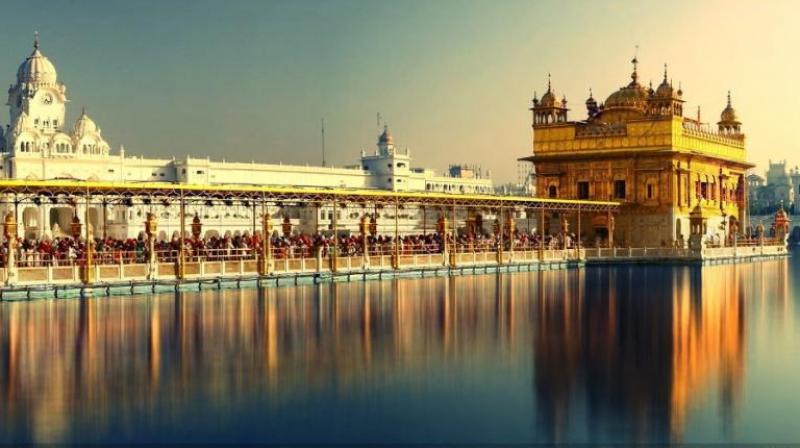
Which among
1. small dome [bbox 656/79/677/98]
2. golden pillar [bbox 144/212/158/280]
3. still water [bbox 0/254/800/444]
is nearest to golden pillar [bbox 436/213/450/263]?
golden pillar [bbox 144/212/158/280]

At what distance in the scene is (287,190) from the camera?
4053 centimetres

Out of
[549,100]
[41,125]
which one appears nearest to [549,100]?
[549,100]

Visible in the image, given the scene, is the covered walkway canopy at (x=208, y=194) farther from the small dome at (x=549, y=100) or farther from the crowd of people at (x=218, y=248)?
the small dome at (x=549, y=100)

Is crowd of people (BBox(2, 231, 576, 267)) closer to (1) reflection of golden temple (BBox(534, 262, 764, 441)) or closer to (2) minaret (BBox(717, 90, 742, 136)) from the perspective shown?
(1) reflection of golden temple (BBox(534, 262, 764, 441))

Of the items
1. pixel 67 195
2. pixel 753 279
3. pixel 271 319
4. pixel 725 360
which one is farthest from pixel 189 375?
pixel 753 279

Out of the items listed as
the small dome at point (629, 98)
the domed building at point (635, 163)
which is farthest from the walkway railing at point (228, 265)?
the small dome at point (629, 98)

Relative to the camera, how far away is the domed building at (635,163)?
213 ft

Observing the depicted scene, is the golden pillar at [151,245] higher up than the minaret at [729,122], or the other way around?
the minaret at [729,122]

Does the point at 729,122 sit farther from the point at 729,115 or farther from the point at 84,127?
the point at 84,127

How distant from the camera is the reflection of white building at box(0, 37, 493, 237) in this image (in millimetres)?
102312

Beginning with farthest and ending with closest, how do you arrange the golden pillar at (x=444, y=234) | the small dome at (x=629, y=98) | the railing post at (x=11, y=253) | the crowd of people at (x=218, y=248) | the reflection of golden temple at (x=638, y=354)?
the small dome at (x=629, y=98)
the golden pillar at (x=444, y=234)
the crowd of people at (x=218, y=248)
the railing post at (x=11, y=253)
the reflection of golden temple at (x=638, y=354)

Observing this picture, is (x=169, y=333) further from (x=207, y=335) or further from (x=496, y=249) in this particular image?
(x=496, y=249)

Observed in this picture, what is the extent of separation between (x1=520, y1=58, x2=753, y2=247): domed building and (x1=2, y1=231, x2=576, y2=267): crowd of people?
41.9ft

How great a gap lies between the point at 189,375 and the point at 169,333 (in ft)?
17.0
